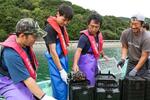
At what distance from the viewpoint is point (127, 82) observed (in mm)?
4504

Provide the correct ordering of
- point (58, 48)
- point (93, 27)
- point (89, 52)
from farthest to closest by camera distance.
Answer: point (89, 52) < point (93, 27) < point (58, 48)

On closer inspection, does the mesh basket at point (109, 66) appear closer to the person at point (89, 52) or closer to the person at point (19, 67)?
the person at point (89, 52)

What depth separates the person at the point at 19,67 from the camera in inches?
133

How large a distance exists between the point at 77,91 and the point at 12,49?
113cm

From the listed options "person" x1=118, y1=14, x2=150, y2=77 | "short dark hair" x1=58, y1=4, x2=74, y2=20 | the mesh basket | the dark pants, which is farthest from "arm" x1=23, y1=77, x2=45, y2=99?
the mesh basket

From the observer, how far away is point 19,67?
3383 mm

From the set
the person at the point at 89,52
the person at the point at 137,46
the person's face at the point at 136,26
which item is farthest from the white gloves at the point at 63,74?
the person's face at the point at 136,26

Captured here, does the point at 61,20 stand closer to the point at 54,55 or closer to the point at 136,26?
the point at 54,55

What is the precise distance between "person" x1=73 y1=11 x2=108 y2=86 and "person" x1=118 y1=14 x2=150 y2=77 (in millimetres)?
469

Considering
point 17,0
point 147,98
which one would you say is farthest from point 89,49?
point 17,0

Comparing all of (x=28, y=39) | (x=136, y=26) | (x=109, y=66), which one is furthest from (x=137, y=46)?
(x=28, y=39)

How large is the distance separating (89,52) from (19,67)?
1.57m

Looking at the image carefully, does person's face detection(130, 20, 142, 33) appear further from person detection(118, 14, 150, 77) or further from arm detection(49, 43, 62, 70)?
arm detection(49, 43, 62, 70)

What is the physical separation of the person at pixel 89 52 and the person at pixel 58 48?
7.7 inches
